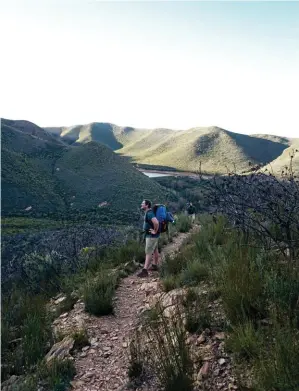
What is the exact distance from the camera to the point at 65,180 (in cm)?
4212

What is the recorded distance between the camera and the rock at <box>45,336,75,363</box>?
4039 mm

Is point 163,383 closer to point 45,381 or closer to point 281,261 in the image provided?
point 45,381

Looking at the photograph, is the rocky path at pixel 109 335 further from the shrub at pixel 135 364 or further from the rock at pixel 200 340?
the rock at pixel 200 340

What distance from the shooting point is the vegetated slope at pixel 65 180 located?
117 feet

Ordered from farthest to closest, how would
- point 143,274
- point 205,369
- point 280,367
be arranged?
point 143,274, point 205,369, point 280,367

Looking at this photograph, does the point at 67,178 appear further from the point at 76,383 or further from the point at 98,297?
the point at 76,383

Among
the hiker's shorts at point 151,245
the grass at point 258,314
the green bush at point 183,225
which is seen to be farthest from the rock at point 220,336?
the green bush at point 183,225

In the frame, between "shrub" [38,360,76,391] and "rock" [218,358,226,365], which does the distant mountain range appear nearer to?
"rock" [218,358,226,365]

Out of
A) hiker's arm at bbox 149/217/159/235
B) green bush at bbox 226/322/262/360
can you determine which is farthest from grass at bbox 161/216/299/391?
hiker's arm at bbox 149/217/159/235

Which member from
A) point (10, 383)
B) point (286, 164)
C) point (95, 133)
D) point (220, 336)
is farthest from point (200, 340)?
point (95, 133)

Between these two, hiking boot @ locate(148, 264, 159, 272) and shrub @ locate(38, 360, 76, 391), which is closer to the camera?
shrub @ locate(38, 360, 76, 391)

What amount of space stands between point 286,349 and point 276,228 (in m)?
3.54

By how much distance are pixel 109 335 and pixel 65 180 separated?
38.8m

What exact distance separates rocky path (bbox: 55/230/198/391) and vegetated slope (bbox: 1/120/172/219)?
87.3 ft
